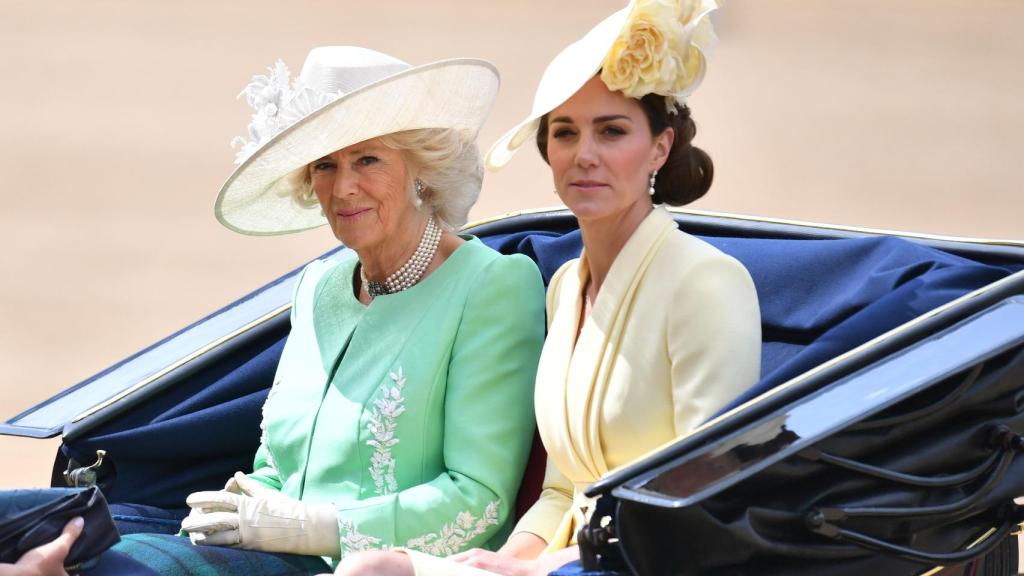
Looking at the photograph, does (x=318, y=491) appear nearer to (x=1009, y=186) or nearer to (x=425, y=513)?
(x=425, y=513)

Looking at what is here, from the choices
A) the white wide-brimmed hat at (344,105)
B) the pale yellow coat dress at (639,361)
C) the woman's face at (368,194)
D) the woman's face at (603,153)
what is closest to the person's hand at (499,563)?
the pale yellow coat dress at (639,361)

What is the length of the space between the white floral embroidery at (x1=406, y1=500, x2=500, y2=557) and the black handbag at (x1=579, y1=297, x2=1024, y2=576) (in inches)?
24.5

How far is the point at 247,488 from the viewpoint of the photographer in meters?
2.90

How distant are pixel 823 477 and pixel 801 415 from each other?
105 mm

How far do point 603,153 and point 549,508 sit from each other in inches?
24.0

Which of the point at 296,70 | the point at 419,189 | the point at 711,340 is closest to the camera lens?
the point at 711,340

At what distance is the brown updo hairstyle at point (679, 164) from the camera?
265cm

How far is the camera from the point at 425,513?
109 inches

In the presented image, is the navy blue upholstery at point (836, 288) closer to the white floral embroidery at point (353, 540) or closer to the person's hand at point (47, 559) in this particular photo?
the white floral embroidery at point (353, 540)

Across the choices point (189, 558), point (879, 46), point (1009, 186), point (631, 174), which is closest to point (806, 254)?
point (631, 174)

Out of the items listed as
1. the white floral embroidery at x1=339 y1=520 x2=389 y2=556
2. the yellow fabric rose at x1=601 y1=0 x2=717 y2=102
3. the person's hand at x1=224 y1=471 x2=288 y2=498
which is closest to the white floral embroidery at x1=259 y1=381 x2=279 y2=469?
the person's hand at x1=224 y1=471 x2=288 y2=498

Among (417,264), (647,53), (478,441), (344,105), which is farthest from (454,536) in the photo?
(647,53)

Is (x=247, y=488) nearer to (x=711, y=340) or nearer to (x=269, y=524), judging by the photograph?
(x=269, y=524)

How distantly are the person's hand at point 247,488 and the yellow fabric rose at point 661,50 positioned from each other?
946 millimetres
